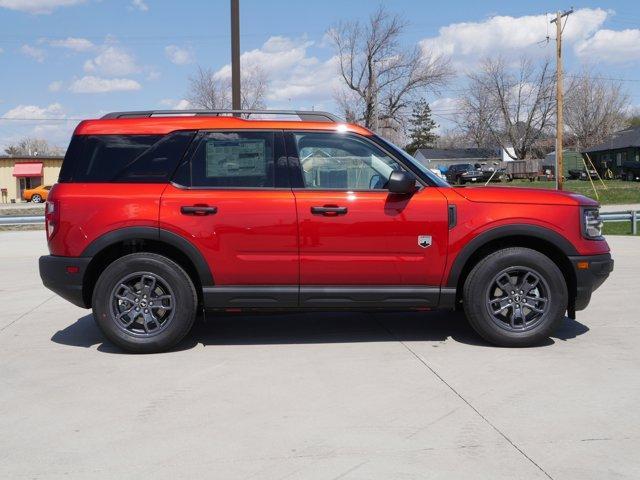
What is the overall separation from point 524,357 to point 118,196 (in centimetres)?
358

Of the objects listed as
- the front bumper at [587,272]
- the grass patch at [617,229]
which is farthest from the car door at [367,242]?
the grass patch at [617,229]

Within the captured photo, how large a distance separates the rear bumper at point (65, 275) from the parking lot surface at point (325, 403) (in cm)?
55

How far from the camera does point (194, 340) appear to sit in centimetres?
617

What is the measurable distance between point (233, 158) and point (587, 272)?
10.2 feet

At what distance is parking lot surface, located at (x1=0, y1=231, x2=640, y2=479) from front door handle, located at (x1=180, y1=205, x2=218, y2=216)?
3.98ft

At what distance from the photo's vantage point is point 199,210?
5449 mm

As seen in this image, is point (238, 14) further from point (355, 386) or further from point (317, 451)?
point (317, 451)

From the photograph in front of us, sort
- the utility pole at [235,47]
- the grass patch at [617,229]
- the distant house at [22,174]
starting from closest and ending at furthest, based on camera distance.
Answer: the utility pole at [235,47], the grass patch at [617,229], the distant house at [22,174]

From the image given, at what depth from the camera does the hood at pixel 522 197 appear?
557cm

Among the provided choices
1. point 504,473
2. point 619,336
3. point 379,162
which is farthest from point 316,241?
point 619,336

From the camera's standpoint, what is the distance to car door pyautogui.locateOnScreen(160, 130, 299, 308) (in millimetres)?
5445

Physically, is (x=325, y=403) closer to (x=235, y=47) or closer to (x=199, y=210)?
(x=199, y=210)

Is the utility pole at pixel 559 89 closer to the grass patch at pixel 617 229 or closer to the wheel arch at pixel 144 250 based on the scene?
the grass patch at pixel 617 229

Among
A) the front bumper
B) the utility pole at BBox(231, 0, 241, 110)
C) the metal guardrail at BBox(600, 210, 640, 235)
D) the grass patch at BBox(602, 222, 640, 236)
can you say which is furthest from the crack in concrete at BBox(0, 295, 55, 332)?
the grass patch at BBox(602, 222, 640, 236)
